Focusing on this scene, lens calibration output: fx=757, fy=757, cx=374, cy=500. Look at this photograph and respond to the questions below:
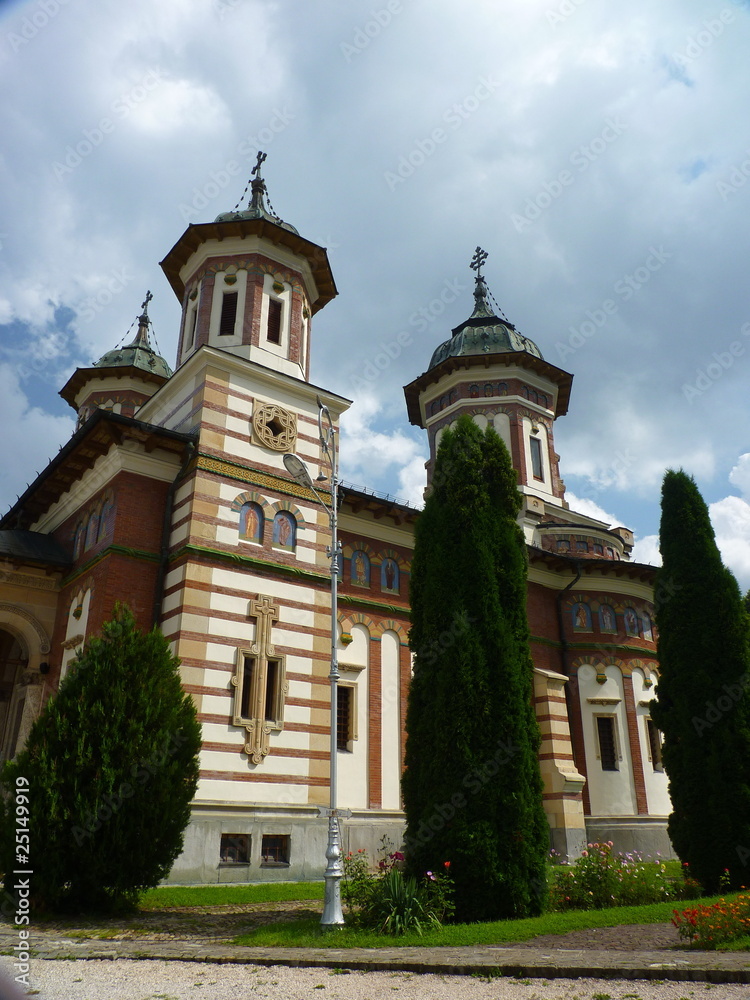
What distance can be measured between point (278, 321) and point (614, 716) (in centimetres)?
1736

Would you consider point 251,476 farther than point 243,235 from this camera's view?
No

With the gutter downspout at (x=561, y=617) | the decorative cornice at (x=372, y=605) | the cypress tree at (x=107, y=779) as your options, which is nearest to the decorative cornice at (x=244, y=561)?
the decorative cornice at (x=372, y=605)

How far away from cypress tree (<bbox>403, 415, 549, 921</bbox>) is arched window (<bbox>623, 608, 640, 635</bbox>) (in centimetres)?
1516

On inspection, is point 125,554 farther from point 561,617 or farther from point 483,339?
point 483,339

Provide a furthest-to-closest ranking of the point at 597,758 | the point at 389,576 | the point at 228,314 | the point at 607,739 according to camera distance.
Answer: the point at 607,739 < the point at 597,758 < the point at 228,314 < the point at 389,576

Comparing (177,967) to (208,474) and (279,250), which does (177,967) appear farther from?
(279,250)

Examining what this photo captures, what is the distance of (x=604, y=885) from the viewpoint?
13016mm

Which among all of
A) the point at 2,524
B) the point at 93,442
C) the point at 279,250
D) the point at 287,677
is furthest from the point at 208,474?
the point at 2,524

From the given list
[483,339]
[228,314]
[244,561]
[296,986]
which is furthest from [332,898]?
[483,339]

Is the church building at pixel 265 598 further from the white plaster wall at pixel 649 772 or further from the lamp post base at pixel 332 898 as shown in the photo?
the lamp post base at pixel 332 898

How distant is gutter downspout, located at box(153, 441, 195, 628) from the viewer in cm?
1775

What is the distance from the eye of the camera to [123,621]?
13.5 m

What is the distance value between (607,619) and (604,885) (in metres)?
15.3

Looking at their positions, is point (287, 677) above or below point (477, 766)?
above
